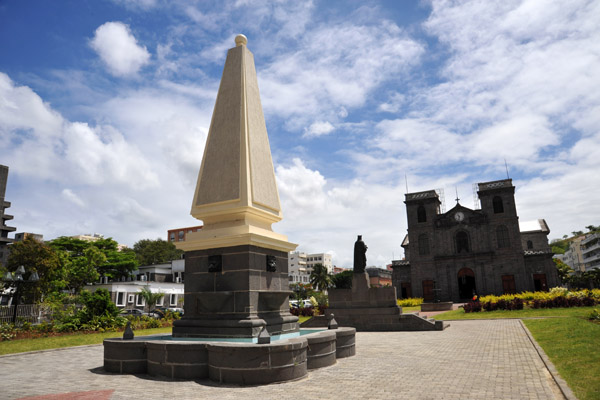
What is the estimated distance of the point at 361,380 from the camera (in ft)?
23.5

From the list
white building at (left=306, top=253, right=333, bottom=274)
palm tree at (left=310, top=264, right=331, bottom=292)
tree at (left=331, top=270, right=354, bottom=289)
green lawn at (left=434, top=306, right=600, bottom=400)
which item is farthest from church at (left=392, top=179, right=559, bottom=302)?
white building at (left=306, top=253, right=333, bottom=274)

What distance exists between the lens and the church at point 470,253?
1745 inches

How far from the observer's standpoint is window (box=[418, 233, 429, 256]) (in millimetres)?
48875

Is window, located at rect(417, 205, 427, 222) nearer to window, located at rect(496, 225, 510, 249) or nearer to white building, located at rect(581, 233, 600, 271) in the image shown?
window, located at rect(496, 225, 510, 249)

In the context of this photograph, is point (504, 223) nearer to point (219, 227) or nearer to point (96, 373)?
point (219, 227)

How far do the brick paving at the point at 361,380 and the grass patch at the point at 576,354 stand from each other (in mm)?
340

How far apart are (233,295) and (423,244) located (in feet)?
143

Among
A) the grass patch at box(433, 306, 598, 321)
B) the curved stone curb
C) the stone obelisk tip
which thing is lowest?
the grass patch at box(433, 306, 598, 321)

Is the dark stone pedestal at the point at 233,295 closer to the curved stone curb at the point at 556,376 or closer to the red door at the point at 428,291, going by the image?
the curved stone curb at the point at 556,376

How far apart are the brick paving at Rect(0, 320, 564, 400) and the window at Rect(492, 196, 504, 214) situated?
39793 mm

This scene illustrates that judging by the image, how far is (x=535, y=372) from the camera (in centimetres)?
759

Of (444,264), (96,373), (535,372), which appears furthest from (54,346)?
(444,264)

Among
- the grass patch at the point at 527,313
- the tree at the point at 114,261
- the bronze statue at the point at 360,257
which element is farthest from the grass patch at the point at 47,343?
the tree at the point at 114,261

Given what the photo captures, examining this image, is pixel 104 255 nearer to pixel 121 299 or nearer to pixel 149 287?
pixel 121 299
